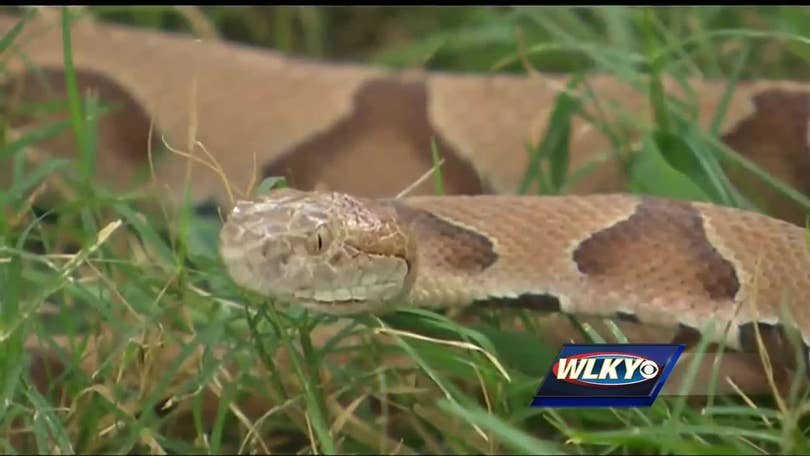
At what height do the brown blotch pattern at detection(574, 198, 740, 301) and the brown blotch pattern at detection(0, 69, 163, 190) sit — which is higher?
the brown blotch pattern at detection(574, 198, 740, 301)

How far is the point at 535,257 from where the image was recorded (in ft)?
7.16

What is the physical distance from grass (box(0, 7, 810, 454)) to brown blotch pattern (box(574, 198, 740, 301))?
6.6 inches

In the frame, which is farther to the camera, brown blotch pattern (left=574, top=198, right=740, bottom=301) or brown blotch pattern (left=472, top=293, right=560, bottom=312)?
brown blotch pattern (left=472, top=293, right=560, bottom=312)

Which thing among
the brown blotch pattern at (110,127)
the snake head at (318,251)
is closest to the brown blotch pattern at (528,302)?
the snake head at (318,251)

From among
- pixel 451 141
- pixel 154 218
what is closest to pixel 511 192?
pixel 451 141

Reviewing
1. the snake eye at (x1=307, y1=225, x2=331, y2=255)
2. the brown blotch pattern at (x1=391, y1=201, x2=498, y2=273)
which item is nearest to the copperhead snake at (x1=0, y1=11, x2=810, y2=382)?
the brown blotch pattern at (x1=391, y1=201, x2=498, y2=273)

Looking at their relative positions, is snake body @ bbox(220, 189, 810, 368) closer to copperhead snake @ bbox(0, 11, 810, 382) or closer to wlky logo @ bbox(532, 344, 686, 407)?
copperhead snake @ bbox(0, 11, 810, 382)

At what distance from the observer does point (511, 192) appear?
307 cm

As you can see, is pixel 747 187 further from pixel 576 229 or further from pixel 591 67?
pixel 591 67

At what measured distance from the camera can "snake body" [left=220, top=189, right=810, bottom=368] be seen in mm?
1953

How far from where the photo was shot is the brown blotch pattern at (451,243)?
86.7 inches

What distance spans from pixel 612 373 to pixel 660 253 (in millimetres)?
319

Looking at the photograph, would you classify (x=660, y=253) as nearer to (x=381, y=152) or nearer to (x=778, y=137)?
(x=778, y=137)

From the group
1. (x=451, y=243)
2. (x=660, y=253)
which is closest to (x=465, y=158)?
(x=451, y=243)
